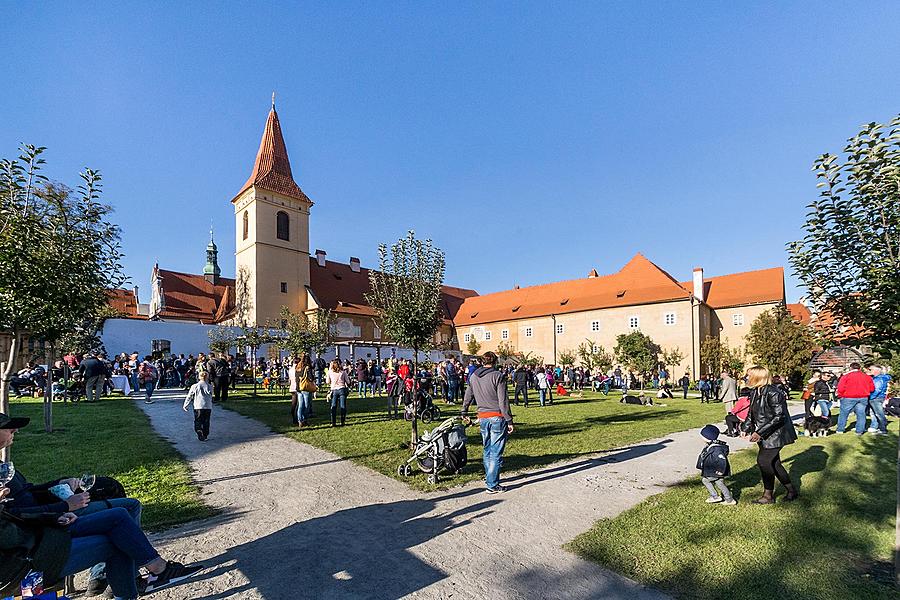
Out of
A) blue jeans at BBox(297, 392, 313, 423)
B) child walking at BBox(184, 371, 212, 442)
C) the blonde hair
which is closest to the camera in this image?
the blonde hair

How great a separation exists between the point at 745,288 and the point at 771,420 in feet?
148

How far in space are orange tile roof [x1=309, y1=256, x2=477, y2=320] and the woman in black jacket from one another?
136 ft

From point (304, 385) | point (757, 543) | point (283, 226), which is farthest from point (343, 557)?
point (283, 226)

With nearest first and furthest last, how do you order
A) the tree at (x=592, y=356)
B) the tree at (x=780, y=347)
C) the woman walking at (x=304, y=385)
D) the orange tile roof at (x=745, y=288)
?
the woman walking at (x=304, y=385), the tree at (x=780, y=347), the orange tile roof at (x=745, y=288), the tree at (x=592, y=356)

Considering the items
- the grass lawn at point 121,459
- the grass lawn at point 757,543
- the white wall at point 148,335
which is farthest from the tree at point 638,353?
the grass lawn at point 121,459

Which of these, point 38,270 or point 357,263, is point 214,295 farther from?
point 38,270

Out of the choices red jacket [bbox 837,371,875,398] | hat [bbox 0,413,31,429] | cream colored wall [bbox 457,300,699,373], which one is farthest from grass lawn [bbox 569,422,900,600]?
cream colored wall [bbox 457,300,699,373]

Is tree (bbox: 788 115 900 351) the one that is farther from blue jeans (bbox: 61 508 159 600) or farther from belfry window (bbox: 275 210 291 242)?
belfry window (bbox: 275 210 291 242)

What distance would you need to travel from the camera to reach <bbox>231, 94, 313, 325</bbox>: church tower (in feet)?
146

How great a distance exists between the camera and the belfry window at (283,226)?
46.6m

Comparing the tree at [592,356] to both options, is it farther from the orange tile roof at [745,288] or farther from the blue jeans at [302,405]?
the blue jeans at [302,405]

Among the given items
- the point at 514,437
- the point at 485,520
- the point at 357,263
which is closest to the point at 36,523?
the point at 485,520

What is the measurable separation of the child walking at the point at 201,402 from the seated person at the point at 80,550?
21.0ft

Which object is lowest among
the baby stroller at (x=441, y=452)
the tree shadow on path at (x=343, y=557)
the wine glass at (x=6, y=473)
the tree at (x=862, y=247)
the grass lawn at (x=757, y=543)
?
the grass lawn at (x=757, y=543)
